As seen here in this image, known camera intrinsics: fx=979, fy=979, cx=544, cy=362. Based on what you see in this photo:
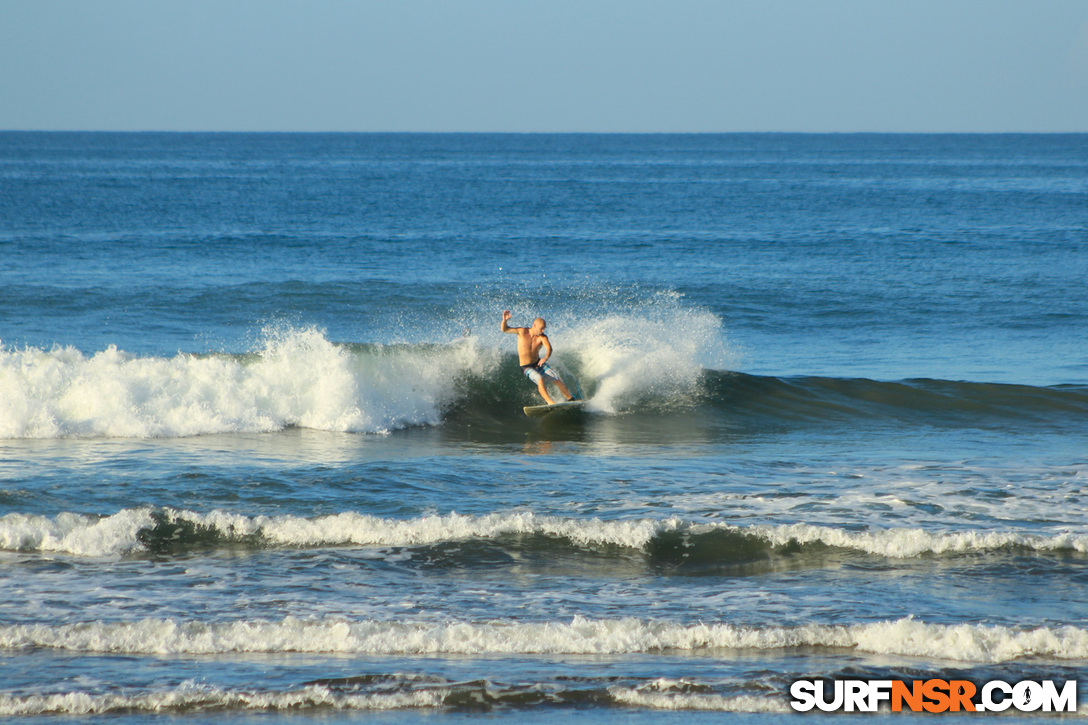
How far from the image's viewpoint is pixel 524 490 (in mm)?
10695

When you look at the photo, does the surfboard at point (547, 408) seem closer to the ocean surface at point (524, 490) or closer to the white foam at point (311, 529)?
the ocean surface at point (524, 490)

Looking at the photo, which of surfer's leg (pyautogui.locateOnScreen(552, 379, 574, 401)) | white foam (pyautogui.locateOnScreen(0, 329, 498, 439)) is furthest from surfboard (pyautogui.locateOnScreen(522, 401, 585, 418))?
white foam (pyautogui.locateOnScreen(0, 329, 498, 439))

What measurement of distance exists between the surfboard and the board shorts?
392 mm

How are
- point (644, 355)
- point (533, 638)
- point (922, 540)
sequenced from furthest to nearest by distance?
1. point (644, 355)
2. point (922, 540)
3. point (533, 638)

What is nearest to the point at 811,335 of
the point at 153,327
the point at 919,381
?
the point at 919,381

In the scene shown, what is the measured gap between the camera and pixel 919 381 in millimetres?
16562

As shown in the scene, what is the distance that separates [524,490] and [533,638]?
3.94 meters

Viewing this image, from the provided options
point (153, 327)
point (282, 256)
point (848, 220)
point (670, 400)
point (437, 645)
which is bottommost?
point (437, 645)

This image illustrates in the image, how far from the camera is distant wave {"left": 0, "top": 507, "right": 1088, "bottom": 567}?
8.65 m

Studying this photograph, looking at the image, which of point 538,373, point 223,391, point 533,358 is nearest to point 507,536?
point 538,373

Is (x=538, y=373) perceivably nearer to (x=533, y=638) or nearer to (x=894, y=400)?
(x=894, y=400)

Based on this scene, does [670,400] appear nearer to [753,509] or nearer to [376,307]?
[753,509]

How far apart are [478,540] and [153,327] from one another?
14.4 meters

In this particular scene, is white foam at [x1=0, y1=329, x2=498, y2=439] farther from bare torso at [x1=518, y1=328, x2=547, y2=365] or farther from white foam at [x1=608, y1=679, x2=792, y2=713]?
white foam at [x1=608, y1=679, x2=792, y2=713]
